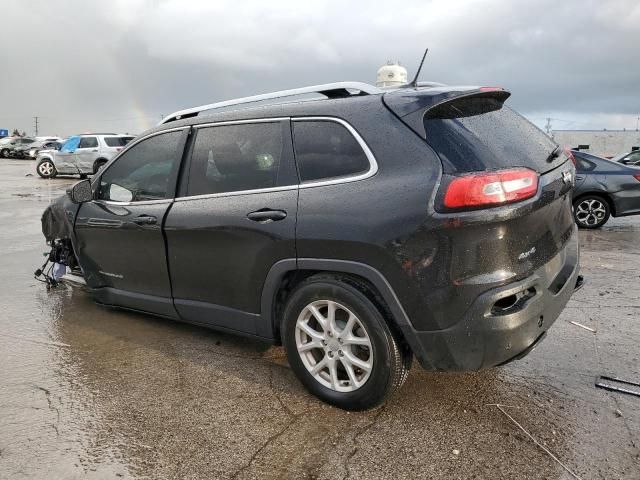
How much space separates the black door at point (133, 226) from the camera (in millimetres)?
3934

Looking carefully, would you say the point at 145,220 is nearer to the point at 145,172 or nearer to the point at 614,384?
the point at 145,172

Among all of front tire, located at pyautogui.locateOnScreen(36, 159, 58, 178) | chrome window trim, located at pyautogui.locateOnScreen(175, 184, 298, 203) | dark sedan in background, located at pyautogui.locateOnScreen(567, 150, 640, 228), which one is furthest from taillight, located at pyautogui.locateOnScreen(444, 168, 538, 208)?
front tire, located at pyautogui.locateOnScreen(36, 159, 58, 178)

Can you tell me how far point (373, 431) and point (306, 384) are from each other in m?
0.54

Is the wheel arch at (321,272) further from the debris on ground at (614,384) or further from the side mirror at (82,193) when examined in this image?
the side mirror at (82,193)

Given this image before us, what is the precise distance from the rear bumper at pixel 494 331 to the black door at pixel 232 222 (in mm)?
978

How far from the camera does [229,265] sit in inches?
137

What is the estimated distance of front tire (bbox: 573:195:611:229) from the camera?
364 inches

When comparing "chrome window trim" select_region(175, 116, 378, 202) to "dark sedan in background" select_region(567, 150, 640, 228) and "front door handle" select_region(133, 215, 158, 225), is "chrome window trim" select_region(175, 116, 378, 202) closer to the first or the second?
"front door handle" select_region(133, 215, 158, 225)

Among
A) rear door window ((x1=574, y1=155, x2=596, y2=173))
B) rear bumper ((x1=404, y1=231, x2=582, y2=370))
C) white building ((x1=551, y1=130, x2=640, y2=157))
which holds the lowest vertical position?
rear bumper ((x1=404, y1=231, x2=582, y2=370))

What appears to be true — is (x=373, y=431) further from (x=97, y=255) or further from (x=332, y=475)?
(x=97, y=255)

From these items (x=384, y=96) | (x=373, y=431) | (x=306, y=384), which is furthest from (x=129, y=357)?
(x=384, y=96)

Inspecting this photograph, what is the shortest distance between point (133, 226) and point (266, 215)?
1423 mm

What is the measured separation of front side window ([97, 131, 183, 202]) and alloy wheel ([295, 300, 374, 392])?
1.52 m

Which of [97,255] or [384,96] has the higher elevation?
[384,96]
